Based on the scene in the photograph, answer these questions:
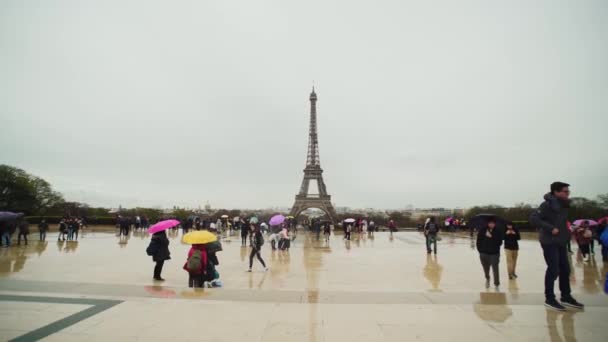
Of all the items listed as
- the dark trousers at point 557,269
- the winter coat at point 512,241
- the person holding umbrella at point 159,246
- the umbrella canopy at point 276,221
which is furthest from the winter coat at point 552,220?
the umbrella canopy at point 276,221

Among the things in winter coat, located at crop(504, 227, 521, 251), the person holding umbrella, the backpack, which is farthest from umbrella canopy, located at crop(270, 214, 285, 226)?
winter coat, located at crop(504, 227, 521, 251)

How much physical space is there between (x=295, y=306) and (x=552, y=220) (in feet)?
15.9

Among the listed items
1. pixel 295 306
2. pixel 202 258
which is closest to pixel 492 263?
pixel 295 306

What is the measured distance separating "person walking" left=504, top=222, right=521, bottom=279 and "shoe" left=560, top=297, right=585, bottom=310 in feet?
10.4

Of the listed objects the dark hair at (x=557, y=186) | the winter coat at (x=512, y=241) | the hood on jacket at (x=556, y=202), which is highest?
the dark hair at (x=557, y=186)

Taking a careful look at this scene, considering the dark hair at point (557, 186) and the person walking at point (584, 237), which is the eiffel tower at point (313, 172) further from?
the dark hair at point (557, 186)

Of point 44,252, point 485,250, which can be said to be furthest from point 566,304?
point 44,252

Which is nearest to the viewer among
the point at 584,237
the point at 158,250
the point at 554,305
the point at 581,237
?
the point at 554,305

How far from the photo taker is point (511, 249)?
9.27 m

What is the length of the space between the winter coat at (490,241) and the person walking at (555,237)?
5.75ft

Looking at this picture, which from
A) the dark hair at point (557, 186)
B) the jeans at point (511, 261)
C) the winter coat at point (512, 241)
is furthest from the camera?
the winter coat at point (512, 241)

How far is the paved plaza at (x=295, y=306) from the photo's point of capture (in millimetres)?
4465

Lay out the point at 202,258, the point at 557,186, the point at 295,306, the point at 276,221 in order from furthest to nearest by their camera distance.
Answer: the point at 276,221, the point at 202,258, the point at 557,186, the point at 295,306

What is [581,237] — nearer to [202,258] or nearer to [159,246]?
[202,258]
